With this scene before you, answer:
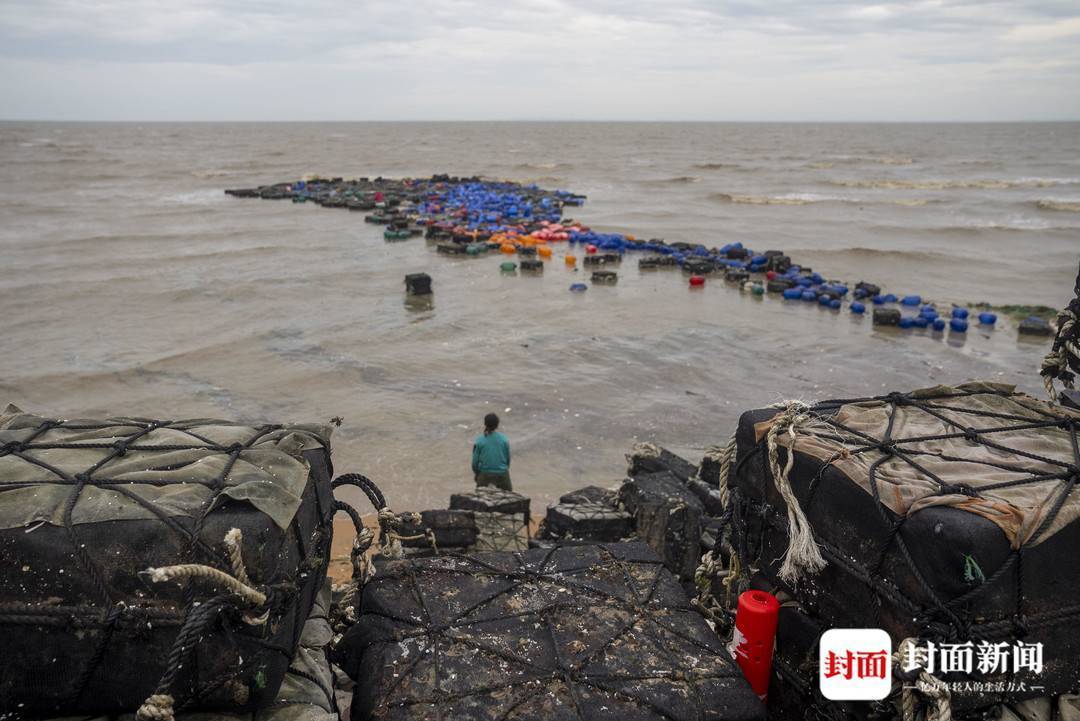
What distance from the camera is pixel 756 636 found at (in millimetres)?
2943

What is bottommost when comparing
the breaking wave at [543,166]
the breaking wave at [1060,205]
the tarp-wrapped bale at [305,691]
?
the tarp-wrapped bale at [305,691]

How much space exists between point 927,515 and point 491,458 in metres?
5.78

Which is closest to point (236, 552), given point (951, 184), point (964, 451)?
point (964, 451)

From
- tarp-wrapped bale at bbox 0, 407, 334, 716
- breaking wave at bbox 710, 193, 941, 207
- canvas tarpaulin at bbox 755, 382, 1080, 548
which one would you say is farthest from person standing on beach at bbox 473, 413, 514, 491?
breaking wave at bbox 710, 193, 941, 207

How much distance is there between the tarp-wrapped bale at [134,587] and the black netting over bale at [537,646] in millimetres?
503

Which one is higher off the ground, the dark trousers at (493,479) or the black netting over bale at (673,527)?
the black netting over bale at (673,527)

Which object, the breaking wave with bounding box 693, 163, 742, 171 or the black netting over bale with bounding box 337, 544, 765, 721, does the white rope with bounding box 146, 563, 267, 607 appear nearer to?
the black netting over bale with bounding box 337, 544, 765, 721

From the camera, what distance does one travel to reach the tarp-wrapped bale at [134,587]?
2.20 m

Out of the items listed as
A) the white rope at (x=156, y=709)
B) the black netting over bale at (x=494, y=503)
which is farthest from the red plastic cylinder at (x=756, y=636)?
the black netting over bale at (x=494, y=503)

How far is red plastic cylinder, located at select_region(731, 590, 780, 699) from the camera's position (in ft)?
9.57

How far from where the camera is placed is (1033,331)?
15234 millimetres

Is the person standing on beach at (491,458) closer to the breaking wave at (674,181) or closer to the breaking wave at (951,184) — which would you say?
the breaking wave at (674,181)

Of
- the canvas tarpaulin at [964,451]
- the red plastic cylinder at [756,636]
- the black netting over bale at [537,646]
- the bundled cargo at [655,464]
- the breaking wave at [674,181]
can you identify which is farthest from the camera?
the breaking wave at [674,181]

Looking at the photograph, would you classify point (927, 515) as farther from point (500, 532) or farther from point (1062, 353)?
point (500, 532)
